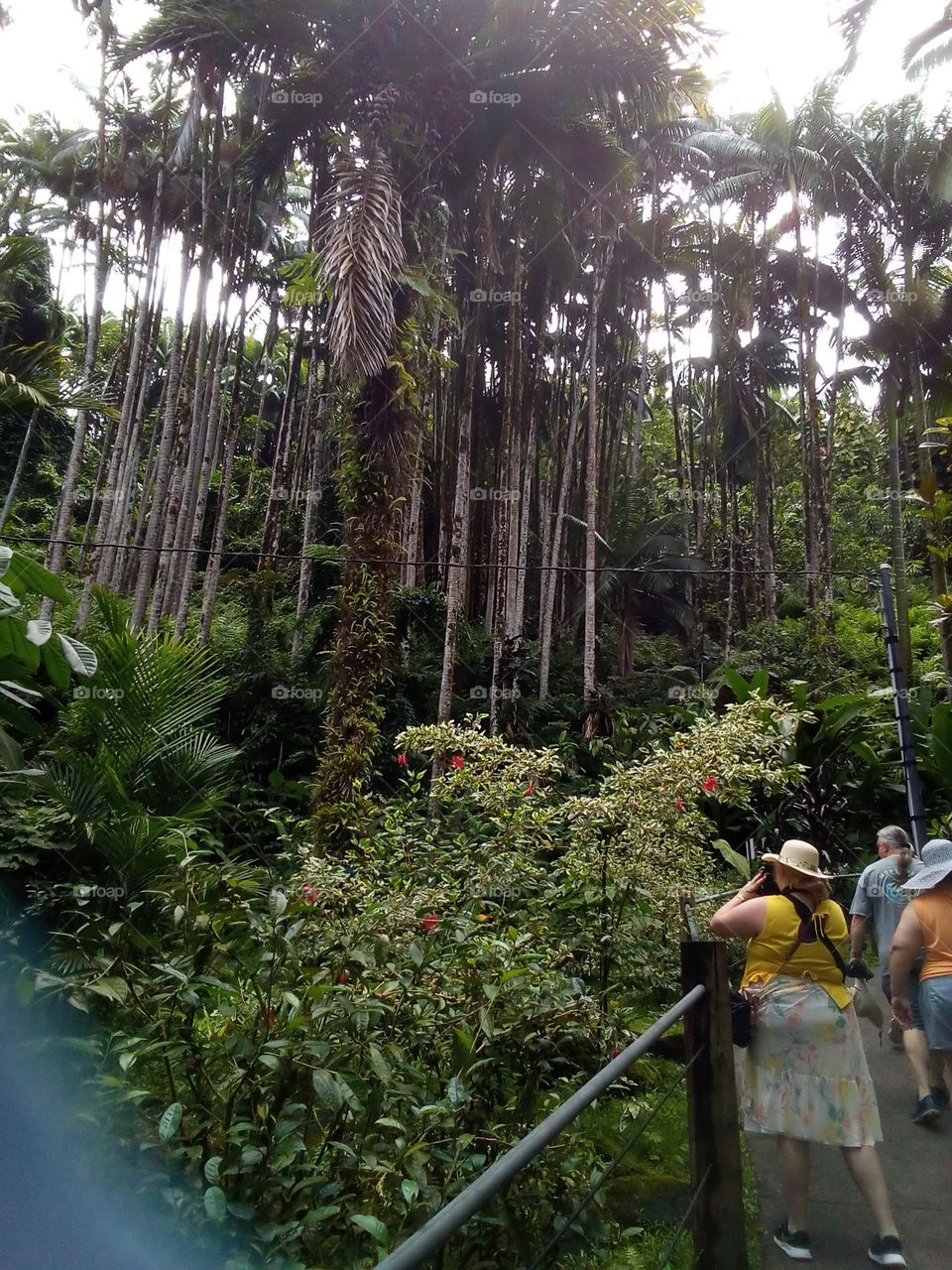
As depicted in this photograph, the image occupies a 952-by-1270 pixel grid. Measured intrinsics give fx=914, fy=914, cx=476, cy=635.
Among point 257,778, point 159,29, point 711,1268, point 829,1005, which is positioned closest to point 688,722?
point 257,778

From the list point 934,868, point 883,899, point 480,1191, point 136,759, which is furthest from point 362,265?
point 480,1191

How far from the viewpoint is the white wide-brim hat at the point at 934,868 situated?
3502 millimetres

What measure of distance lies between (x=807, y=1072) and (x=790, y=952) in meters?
0.35

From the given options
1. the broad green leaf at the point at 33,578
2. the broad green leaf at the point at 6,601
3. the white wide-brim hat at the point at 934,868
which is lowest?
the white wide-brim hat at the point at 934,868

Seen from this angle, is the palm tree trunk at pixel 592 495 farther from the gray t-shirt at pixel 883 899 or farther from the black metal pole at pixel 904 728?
the gray t-shirt at pixel 883 899

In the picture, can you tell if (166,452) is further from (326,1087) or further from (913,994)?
(326,1087)

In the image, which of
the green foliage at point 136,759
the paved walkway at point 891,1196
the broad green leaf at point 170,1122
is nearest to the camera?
the broad green leaf at point 170,1122

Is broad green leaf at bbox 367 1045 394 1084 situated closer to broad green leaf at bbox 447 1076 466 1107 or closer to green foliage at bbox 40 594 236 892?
broad green leaf at bbox 447 1076 466 1107

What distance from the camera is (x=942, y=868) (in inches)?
138

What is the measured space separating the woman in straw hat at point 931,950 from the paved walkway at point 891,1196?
12.1 inches

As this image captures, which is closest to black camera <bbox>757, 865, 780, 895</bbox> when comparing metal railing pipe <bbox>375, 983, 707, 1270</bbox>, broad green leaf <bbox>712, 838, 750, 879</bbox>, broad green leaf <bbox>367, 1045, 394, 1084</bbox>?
broad green leaf <bbox>367, 1045, 394, 1084</bbox>

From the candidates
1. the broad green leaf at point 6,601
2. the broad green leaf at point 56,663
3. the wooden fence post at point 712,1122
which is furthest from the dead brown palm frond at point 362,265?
the wooden fence post at point 712,1122

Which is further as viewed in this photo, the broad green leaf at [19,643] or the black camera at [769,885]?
the broad green leaf at [19,643]

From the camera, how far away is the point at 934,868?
11.7 ft
